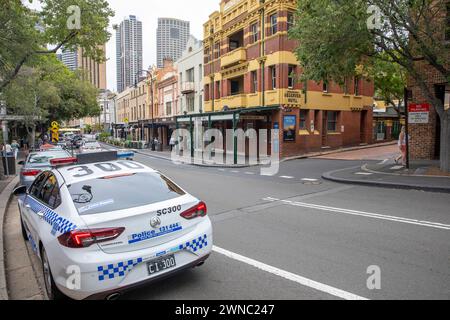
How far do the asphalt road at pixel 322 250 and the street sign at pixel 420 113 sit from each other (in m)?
6.47

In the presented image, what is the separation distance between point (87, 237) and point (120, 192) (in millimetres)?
837

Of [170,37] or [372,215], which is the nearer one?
[372,215]

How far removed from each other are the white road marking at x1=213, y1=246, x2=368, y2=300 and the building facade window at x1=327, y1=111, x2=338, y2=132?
23.8 metres

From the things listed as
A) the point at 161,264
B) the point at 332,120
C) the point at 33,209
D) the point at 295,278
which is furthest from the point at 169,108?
the point at 161,264

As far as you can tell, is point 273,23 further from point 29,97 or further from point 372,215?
point 372,215

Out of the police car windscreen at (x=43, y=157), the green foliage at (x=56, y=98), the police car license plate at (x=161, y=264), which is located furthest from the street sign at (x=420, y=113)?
the green foliage at (x=56, y=98)

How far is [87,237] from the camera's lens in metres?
3.54

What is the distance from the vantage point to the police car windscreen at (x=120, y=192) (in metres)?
3.97

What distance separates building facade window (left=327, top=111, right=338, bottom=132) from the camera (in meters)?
27.4

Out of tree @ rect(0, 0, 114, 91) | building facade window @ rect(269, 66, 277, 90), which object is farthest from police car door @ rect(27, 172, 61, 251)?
building facade window @ rect(269, 66, 277, 90)

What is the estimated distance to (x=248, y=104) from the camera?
27641 mm

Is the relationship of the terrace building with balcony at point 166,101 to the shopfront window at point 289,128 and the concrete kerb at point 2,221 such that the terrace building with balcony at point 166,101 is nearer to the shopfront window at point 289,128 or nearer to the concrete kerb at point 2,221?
the shopfront window at point 289,128

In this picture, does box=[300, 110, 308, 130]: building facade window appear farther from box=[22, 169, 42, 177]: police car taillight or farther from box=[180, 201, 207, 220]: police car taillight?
box=[180, 201, 207, 220]: police car taillight
